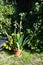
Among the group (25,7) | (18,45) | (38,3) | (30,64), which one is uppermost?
(38,3)

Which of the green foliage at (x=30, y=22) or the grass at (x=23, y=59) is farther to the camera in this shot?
the green foliage at (x=30, y=22)

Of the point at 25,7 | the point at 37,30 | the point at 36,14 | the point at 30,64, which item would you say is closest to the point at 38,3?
the point at 36,14

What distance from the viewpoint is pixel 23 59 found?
6.33 m

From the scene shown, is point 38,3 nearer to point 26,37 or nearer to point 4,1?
point 26,37

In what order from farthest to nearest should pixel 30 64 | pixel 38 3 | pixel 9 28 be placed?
pixel 9 28 → pixel 38 3 → pixel 30 64

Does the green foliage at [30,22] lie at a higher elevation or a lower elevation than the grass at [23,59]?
higher

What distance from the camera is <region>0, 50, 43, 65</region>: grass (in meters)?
6.18

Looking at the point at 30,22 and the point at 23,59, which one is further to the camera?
the point at 30,22

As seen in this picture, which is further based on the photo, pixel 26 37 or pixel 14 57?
pixel 26 37

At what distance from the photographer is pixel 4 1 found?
7.98 meters

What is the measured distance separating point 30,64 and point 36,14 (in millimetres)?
1642

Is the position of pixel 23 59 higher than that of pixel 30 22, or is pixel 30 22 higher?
pixel 30 22

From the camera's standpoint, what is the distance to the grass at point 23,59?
6.18m

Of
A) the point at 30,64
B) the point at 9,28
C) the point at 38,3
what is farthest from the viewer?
the point at 9,28
